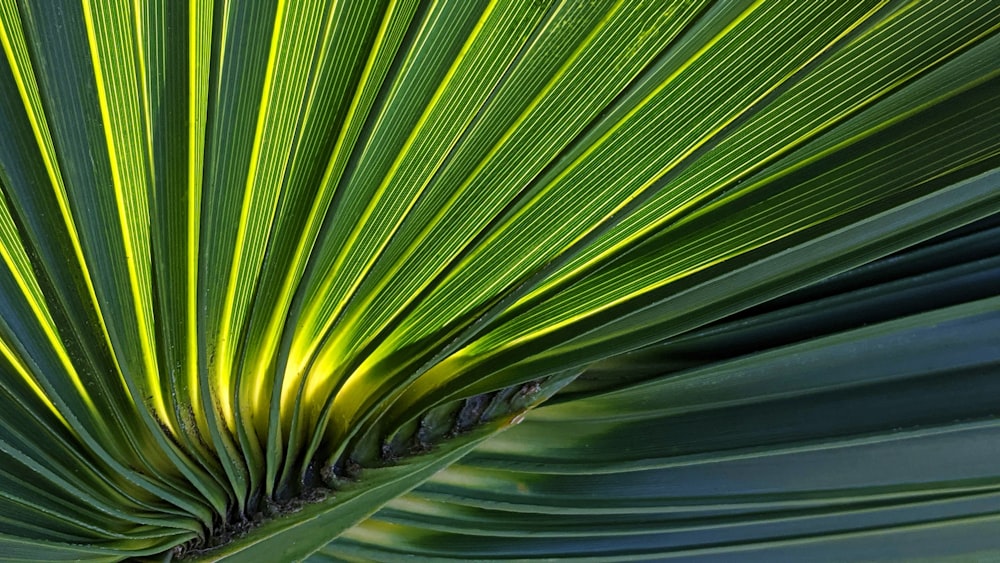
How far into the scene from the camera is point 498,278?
0.59 metres

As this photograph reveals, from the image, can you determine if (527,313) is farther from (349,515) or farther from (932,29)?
(932,29)

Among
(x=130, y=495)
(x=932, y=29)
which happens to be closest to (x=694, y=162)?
(x=932, y=29)

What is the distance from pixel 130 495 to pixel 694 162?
0.52 meters

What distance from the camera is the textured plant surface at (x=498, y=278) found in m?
0.43

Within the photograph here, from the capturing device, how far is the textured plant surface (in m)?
0.43

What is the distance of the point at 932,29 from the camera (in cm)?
44

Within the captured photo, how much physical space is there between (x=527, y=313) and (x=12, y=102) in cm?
40

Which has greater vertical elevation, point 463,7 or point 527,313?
point 463,7

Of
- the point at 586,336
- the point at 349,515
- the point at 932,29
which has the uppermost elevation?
the point at 932,29

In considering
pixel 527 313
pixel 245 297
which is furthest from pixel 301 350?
pixel 527 313

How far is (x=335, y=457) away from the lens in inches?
24.6

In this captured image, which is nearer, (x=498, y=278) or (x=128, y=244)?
(x=128, y=244)

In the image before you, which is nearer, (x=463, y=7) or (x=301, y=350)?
(x=463, y=7)

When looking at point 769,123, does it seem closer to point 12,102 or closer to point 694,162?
point 694,162
